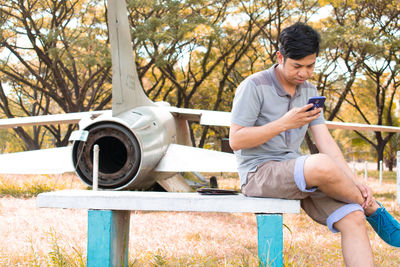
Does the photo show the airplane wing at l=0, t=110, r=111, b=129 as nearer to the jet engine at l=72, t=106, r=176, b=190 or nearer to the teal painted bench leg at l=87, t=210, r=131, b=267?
the jet engine at l=72, t=106, r=176, b=190

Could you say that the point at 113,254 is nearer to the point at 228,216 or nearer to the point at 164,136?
the point at 228,216

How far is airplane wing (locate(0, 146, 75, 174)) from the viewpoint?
7043mm

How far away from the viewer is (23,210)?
20.2 ft

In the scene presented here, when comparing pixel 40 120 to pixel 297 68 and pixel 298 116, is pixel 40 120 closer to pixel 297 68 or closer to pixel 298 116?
pixel 297 68

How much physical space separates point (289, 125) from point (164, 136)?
5600mm

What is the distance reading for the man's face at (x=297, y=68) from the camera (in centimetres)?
255

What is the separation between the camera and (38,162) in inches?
283

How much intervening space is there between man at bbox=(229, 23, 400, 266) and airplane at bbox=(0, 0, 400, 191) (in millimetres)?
3727

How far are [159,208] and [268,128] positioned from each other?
78cm

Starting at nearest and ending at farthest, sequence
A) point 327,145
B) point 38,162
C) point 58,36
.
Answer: point 327,145 < point 38,162 < point 58,36

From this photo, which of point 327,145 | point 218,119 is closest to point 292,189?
point 327,145

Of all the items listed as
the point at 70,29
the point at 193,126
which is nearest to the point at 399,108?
the point at 193,126

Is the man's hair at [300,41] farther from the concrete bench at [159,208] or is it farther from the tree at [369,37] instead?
the tree at [369,37]

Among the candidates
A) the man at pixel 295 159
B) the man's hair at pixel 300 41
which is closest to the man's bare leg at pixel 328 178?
the man at pixel 295 159
